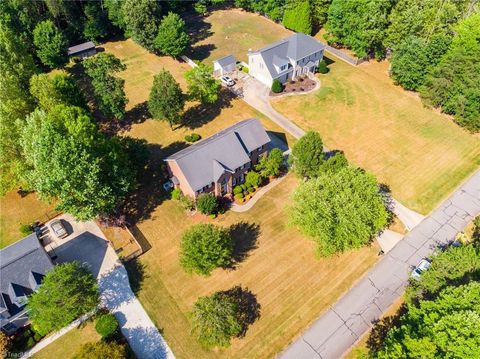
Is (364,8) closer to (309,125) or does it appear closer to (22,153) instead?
(309,125)

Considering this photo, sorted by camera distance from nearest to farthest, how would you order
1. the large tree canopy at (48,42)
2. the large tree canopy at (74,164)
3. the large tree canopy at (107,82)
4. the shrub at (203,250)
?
the shrub at (203,250) < the large tree canopy at (74,164) < the large tree canopy at (107,82) < the large tree canopy at (48,42)

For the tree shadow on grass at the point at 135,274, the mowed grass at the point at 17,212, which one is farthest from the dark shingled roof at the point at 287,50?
the mowed grass at the point at 17,212

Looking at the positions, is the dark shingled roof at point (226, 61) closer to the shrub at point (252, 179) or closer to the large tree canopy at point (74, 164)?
the shrub at point (252, 179)

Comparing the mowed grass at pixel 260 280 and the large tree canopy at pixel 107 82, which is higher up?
the large tree canopy at pixel 107 82

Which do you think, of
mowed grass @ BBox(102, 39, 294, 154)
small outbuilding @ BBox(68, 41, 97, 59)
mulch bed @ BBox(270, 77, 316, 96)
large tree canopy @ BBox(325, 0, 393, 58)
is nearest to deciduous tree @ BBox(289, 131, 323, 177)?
mowed grass @ BBox(102, 39, 294, 154)

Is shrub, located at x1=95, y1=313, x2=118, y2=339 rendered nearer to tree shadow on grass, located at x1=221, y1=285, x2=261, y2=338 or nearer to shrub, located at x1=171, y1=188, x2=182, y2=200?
tree shadow on grass, located at x1=221, y1=285, x2=261, y2=338

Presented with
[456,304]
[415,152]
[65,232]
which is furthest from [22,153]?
[415,152]
